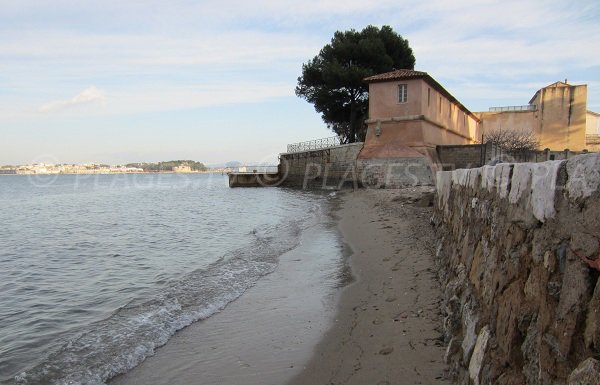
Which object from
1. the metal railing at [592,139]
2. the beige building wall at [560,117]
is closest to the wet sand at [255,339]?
the beige building wall at [560,117]

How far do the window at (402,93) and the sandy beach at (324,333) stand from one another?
1963 centimetres

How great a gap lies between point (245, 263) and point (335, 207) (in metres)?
12.1

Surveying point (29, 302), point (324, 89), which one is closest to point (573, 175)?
A: point (29, 302)

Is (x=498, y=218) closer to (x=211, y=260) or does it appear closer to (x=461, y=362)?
(x=461, y=362)

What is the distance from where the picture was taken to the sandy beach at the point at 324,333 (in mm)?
4480

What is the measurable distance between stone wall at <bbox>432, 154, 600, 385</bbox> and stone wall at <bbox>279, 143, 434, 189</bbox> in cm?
2343

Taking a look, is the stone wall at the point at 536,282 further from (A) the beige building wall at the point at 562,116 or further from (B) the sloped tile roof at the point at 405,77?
(A) the beige building wall at the point at 562,116

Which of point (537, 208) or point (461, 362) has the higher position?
point (537, 208)

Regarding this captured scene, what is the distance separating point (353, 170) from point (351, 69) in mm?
9663

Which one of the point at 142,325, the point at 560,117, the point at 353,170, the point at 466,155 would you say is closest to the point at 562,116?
the point at 560,117

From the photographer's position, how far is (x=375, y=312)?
5.96 metres

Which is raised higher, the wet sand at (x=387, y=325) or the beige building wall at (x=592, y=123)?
the beige building wall at (x=592, y=123)

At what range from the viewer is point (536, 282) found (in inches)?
88.7

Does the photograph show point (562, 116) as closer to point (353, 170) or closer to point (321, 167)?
point (353, 170)
